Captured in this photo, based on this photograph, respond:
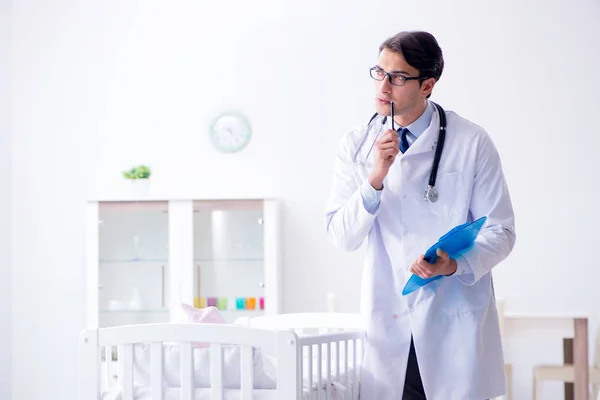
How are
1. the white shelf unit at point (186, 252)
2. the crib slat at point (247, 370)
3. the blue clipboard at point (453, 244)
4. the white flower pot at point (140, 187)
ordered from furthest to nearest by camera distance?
the white flower pot at point (140, 187) < the white shelf unit at point (186, 252) < the crib slat at point (247, 370) < the blue clipboard at point (453, 244)

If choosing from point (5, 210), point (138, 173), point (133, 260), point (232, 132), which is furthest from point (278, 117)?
point (5, 210)

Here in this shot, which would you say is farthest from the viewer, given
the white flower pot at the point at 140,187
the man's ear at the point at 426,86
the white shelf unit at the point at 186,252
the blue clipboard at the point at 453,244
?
the white flower pot at the point at 140,187

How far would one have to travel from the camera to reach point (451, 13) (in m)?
4.37

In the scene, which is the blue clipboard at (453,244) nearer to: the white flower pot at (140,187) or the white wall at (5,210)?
the white flower pot at (140,187)

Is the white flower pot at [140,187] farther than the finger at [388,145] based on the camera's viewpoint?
Yes

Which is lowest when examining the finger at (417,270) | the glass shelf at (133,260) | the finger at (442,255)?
the glass shelf at (133,260)

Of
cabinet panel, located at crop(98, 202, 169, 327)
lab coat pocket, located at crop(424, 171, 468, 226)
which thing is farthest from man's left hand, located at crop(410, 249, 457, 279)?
cabinet panel, located at crop(98, 202, 169, 327)

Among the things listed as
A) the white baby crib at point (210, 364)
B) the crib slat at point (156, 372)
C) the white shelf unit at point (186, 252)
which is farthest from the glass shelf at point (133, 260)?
the crib slat at point (156, 372)

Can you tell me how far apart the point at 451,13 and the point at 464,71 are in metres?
0.33

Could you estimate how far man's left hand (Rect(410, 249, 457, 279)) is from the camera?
69.3 inches

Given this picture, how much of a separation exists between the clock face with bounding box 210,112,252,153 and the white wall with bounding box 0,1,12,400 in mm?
1207

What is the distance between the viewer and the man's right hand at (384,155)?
1839 millimetres

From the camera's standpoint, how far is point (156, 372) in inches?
74.0

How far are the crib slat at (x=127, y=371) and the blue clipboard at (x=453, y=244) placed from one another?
2.21ft
